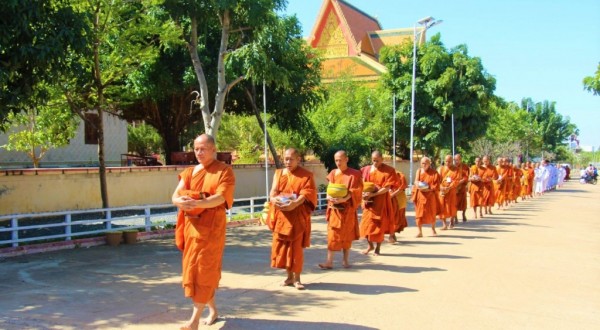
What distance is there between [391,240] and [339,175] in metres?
3.52

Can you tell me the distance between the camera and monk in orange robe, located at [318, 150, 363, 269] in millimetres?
8195

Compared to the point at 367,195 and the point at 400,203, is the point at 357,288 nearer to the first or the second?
the point at 367,195

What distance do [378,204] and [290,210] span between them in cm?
292

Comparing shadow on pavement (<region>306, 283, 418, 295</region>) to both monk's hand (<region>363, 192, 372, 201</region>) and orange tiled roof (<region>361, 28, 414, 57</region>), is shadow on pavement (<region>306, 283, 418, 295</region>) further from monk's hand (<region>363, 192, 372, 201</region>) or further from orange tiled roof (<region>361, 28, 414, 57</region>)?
orange tiled roof (<region>361, 28, 414, 57</region>)

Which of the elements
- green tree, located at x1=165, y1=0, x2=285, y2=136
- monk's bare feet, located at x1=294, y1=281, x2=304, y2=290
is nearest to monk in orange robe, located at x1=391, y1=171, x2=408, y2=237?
monk's bare feet, located at x1=294, y1=281, x2=304, y2=290

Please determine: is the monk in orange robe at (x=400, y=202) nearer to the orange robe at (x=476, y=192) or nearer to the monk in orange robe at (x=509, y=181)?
the orange robe at (x=476, y=192)

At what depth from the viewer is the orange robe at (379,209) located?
948 cm

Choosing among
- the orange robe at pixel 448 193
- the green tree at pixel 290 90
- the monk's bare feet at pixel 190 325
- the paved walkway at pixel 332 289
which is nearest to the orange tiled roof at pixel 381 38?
the green tree at pixel 290 90

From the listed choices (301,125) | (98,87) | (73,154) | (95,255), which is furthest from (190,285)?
(73,154)

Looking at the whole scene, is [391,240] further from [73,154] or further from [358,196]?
[73,154]

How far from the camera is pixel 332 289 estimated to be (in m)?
7.07

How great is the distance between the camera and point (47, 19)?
27.5 ft

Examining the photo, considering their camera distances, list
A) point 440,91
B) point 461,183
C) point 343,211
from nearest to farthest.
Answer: point 343,211 → point 461,183 → point 440,91

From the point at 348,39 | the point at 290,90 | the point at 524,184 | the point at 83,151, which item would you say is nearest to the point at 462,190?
the point at 290,90
